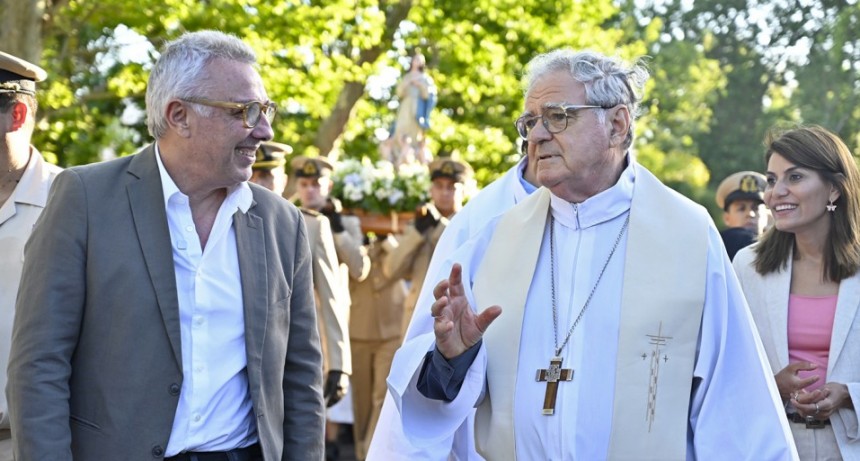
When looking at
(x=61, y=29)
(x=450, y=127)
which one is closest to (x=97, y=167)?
(x=61, y=29)

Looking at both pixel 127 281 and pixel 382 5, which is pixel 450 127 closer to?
pixel 382 5

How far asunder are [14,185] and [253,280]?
133 centimetres

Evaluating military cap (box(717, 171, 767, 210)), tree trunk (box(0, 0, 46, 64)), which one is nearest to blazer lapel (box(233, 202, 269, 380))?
military cap (box(717, 171, 767, 210))

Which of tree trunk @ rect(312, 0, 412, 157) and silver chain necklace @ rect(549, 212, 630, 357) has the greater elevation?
tree trunk @ rect(312, 0, 412, 157)

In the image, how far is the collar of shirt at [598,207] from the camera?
451cm

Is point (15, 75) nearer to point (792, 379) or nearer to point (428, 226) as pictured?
point (792, 379)

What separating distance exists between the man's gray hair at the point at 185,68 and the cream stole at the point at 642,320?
1.13m

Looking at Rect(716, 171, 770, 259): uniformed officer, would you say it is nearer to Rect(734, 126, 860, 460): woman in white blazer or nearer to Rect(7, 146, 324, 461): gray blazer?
Rect(734, 126, 860, 460): woman in white blazer

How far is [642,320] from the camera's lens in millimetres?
4352

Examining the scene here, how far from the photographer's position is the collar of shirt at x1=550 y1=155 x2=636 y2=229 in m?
4.51

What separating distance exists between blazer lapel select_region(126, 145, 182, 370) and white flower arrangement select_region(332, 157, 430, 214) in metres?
7.57

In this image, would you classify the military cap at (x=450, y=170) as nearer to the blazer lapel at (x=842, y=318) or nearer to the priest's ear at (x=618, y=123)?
the blazer lapel at (x=842, y=318)

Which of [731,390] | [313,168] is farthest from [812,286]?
[313,168]

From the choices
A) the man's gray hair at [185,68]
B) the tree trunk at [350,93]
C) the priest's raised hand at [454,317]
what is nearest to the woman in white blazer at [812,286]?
the priest's raised hand at [454,317]
